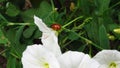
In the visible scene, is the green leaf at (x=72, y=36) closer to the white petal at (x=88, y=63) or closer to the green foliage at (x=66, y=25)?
the green foliage at (x=66, y=25)

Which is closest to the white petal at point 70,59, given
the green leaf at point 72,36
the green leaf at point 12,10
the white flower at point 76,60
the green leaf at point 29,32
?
the white flower at point 76,60

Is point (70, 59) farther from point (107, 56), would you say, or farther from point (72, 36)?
point (72, 36)

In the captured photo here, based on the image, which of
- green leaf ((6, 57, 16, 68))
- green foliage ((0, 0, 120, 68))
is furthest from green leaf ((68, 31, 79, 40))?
green leaf ((6, 57, 16, 68))

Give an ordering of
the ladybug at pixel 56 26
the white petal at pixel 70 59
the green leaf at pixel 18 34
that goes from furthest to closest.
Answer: the green leaf at pixel 18 34 < the ladybug at pixel 56 26 < the white petal at pixel 70 59

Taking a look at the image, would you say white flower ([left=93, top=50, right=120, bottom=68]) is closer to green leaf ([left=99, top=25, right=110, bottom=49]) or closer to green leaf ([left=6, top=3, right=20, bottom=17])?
green leaf ([left=99, top=25, right=110, bottom=49])

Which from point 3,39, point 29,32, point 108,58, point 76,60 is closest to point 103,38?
point 108,58

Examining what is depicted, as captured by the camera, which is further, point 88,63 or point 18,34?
point 18,34

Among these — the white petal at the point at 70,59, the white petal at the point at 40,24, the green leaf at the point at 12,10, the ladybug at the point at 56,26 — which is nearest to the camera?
the white petal at the point at 70,59
